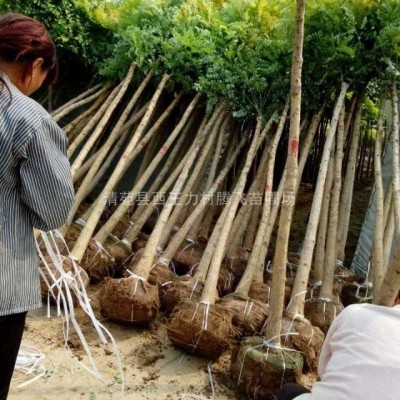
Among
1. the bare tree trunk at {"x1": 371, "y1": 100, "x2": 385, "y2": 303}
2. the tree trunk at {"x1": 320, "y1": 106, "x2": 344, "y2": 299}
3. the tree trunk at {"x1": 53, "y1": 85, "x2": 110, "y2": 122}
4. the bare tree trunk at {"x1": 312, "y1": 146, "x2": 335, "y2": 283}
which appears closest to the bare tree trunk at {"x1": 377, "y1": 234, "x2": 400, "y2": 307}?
the bare tree trunk at {"x1": 371, "y1": 100, "x2": 385, "y2": 303}

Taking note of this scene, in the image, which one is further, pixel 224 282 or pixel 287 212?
pixel 224 282

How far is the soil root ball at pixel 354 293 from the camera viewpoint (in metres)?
3.55

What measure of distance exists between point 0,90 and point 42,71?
0.21m

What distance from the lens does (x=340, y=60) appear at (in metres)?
4.14

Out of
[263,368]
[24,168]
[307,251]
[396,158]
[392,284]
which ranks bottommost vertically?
[263,368]

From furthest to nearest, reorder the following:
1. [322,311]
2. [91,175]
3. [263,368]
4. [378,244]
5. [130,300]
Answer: [91,175]
[378,244]
[322,311]
[130,300]
[263,368]

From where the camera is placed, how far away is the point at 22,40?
1.39m

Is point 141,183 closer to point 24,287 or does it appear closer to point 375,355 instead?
point 24,287

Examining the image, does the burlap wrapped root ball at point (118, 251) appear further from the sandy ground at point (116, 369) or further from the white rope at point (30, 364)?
the white rope at point (30, 364)

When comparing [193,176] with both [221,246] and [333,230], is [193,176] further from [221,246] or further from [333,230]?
[333,230]

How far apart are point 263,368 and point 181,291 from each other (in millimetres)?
962

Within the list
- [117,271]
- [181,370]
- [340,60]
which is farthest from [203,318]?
[340,60]

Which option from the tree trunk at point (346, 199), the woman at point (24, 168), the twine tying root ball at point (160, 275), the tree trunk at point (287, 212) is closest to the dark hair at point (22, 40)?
the woman at point (24, 168)

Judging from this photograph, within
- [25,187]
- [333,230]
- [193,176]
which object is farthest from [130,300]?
[333,230]
